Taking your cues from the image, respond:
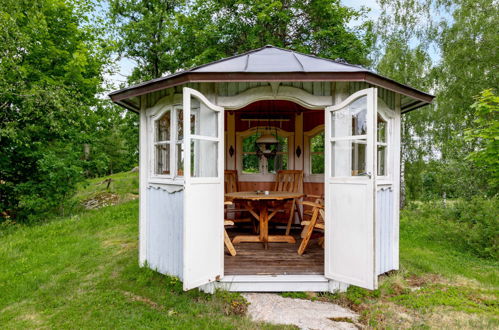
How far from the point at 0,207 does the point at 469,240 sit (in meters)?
9.89

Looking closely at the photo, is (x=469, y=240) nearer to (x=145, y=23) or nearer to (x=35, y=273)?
(x=35, y=273)

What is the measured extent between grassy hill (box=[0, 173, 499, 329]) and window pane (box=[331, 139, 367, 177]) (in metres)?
1.28

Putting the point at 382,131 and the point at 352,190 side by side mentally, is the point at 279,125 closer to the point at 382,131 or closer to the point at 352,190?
the point at 382,131

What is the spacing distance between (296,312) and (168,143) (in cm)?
217

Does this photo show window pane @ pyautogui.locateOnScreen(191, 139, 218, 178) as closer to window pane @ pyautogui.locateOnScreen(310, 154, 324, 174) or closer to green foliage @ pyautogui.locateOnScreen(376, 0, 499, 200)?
window pane @ pyautogui.locateOnScreen(310, 154, 324, 174)

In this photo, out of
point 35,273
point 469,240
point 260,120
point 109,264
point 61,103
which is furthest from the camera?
point 61,103

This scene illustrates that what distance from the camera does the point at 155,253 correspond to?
366 centimetres

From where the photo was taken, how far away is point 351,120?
313 centimetres

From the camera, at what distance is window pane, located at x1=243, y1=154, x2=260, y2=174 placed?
653 centimetres

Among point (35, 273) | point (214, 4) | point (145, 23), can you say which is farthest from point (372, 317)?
point (145, 23)

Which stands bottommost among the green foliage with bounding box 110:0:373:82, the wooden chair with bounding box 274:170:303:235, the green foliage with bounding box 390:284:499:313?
the green foliage with bounding box 390:284:499:313

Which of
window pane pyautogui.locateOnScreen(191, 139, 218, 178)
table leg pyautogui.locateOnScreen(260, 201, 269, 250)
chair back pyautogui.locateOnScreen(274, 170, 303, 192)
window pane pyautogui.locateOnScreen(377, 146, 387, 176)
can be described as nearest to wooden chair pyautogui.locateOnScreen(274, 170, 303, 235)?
chair back pyautogui.locateOnScreen(274, 170, 303, 192)

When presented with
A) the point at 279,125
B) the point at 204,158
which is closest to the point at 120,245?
the point at 204,158

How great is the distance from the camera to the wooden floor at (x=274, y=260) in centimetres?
343
